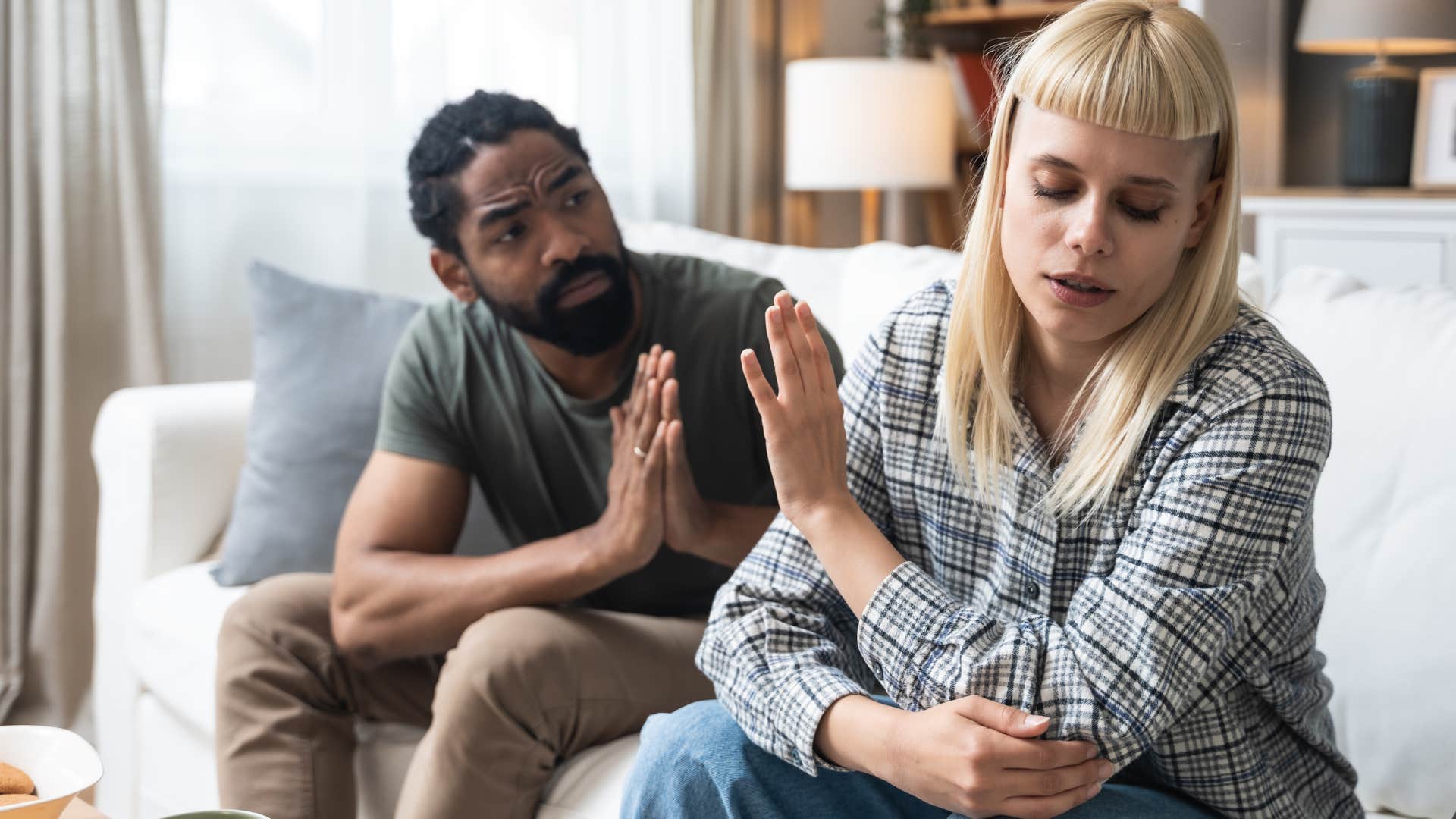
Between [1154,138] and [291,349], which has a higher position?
[1154,138]

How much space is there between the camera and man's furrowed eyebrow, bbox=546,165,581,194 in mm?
1482

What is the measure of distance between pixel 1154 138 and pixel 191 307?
1.98 metres

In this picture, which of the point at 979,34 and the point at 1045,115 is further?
the point at 979,34

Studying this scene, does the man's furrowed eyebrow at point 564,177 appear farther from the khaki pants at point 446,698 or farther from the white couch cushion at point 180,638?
the white couch cushion at point 180,638

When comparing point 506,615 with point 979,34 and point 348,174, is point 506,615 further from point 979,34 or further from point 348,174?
point 979,34

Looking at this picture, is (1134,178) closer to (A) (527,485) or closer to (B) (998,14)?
(A) (527,485)

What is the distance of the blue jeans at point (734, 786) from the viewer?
3.45 feet

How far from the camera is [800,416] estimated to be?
106 centimetres

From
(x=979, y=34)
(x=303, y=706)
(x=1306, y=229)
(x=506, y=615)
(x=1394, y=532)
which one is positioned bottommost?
(x=303, y=706)

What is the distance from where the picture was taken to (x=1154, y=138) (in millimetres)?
955

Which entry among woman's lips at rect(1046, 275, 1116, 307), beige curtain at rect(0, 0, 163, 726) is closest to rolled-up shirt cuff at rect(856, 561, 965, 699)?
woman's lips at rect(1046, 275, 1116, 307)

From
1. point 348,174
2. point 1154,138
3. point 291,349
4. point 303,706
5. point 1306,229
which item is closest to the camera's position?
point 1154,138

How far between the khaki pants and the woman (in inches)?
9.0

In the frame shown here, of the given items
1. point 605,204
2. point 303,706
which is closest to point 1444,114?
point 605,204
